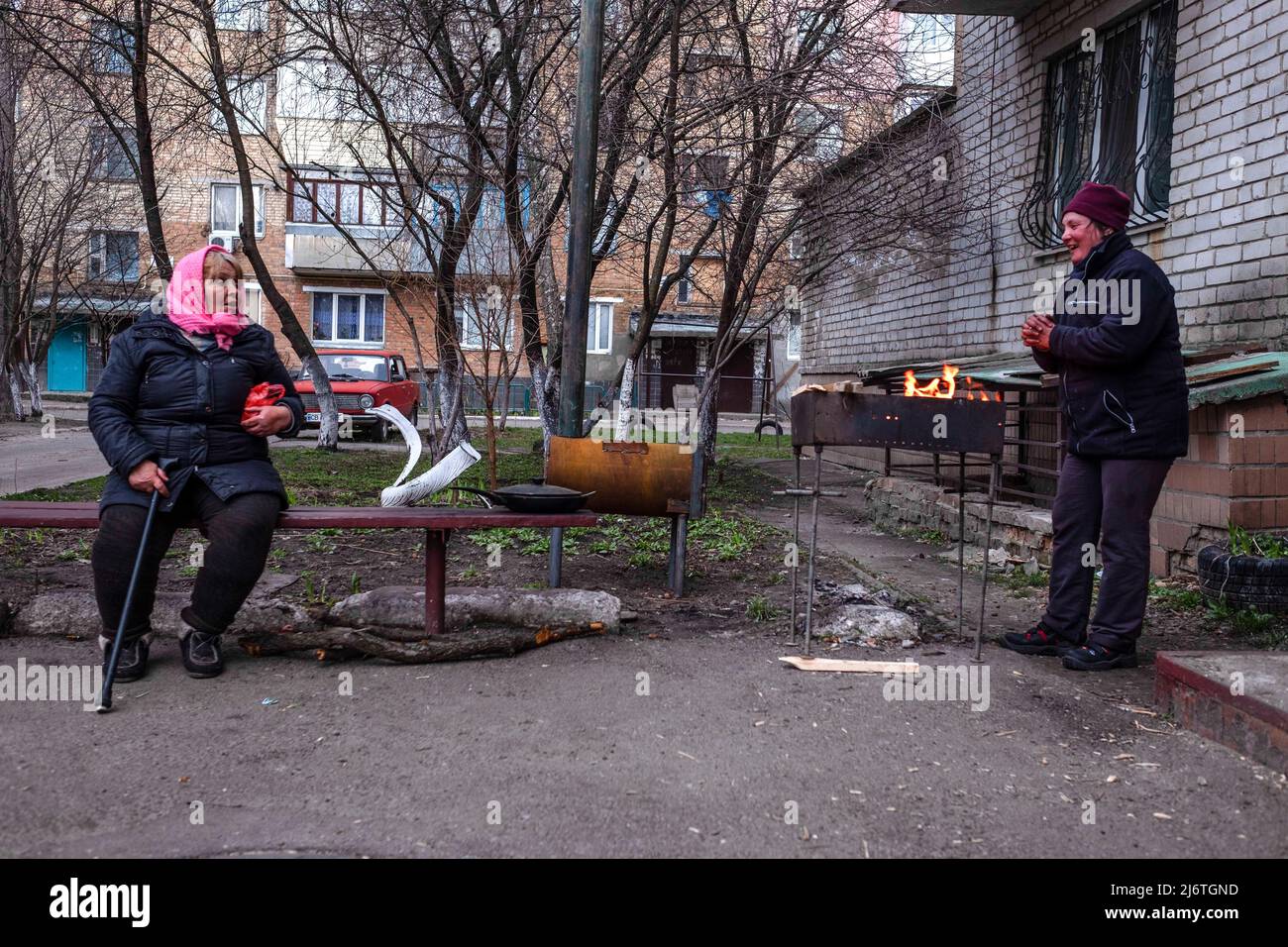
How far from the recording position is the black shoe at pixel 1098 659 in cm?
450

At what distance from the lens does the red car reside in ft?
61.9

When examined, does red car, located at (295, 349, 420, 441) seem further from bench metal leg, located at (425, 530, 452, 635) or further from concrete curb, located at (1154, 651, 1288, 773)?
concrete curb, located at (1154, 651, 1288, 773)

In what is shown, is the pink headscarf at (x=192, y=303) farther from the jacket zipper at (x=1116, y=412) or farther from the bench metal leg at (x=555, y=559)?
the jacket zipper at (x=1116, y=412)

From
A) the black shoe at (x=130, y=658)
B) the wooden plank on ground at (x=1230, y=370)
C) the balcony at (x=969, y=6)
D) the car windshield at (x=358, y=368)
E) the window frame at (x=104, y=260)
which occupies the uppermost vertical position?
the balcony at (x=969, y=6)

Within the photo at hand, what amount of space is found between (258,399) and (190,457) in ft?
1.20

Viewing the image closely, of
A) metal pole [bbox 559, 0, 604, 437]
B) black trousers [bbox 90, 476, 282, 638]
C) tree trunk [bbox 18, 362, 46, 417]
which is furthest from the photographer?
tree trunk [bbox 18, 362, 46, 417]

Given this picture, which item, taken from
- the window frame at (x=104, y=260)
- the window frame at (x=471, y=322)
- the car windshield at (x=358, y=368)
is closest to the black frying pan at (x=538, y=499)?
the window frame at (x=471, y=322)

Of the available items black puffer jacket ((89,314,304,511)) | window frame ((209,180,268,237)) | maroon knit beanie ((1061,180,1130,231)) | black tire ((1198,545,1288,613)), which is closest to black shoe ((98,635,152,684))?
black puffer jacket ((89,314,304,511))

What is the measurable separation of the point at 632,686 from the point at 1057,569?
1.99 m

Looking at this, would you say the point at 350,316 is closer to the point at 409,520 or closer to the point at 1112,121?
the point at 1112,121

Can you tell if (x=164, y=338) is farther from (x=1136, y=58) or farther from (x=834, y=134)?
(x=1136, y=58)

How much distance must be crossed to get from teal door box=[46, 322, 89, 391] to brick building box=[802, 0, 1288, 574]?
106 feet

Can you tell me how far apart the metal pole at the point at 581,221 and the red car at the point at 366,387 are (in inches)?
519

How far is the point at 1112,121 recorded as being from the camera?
867cm
